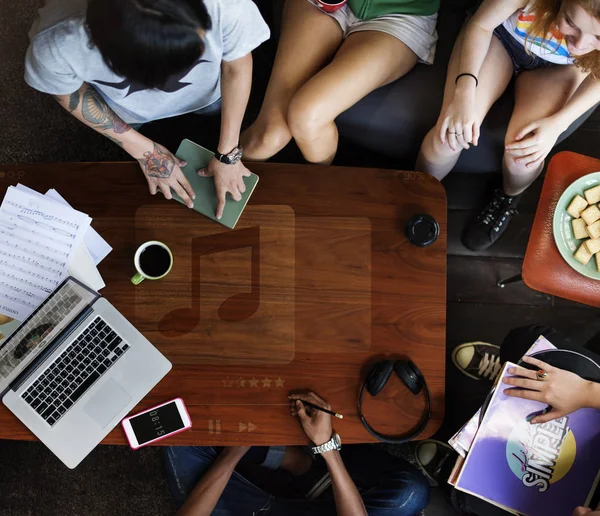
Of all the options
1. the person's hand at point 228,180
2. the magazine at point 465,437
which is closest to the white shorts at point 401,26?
the person's hand at point 228,180

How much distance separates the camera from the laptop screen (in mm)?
1135

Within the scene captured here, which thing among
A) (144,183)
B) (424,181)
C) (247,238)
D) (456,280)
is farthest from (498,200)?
(144,183)

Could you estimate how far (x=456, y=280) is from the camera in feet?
5.86

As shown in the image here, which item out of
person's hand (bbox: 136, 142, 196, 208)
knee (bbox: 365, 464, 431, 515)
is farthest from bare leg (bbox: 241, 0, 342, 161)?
knee (bbox: 365, 464, 431, 515)

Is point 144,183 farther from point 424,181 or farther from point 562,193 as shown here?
point 562,193

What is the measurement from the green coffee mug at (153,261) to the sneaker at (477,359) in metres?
1.05

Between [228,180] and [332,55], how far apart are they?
551mm

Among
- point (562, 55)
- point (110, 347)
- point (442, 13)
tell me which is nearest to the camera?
point (110, 347)

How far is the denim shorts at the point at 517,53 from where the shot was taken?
1.36 meters

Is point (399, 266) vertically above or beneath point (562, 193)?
beneath

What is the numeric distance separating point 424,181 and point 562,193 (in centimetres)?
41

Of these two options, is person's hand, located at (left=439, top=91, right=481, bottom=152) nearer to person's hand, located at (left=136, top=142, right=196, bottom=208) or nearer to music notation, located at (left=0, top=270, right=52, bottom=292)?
person's hand, located at (left=136, top=142, right=196, bottom=208)

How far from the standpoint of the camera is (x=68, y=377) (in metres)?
1.14

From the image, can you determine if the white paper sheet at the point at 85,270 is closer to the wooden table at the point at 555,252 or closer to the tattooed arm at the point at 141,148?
the tattooed arm at the point at 141,148
